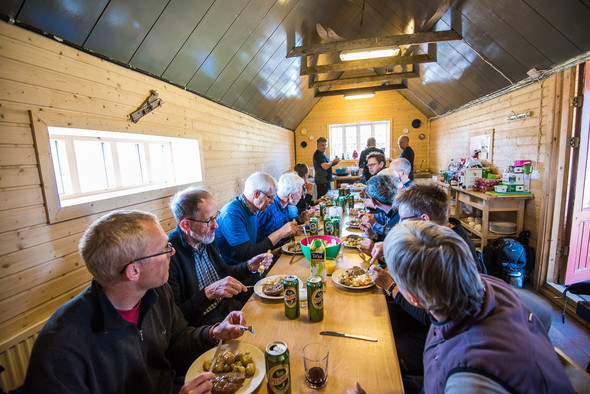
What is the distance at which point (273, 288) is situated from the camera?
1.47 metres

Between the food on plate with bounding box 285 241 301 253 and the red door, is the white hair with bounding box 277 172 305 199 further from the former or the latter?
the red door

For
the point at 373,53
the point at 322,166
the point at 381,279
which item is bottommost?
the point at 381,279

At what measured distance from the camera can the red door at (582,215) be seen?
2709 mm

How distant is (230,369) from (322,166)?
16.5ft

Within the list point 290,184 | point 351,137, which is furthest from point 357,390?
point 351,137

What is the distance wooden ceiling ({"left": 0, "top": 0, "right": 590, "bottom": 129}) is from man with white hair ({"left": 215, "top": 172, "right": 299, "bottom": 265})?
1.52 metres

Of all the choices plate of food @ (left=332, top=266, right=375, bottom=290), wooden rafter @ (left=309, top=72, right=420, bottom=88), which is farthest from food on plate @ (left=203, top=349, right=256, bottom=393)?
wooden rafter @ (left=309, top=72, right=420, bottom=88)

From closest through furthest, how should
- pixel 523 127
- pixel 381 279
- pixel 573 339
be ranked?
pixel 381 279 → pixel 573 339 → pixel 523 127

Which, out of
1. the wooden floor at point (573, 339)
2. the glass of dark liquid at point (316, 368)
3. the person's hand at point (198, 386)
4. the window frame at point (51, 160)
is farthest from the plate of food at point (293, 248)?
the wooden floor at point (573, 339)

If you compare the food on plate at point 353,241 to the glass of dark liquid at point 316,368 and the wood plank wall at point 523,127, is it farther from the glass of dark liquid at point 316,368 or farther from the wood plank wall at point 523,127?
the wood plank wall at point 523,127

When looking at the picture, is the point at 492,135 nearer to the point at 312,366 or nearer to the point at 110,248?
the point at 312,366

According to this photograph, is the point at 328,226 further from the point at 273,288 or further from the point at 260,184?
the point at 273,288

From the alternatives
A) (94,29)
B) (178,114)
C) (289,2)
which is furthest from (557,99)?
(94,29)

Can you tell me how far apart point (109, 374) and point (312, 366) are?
712 mm
